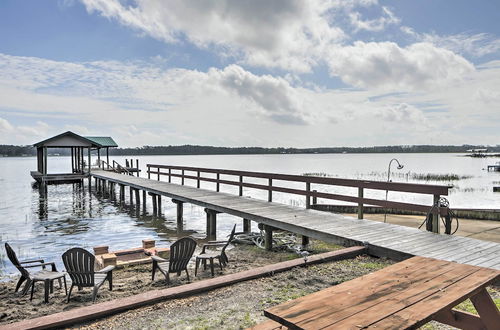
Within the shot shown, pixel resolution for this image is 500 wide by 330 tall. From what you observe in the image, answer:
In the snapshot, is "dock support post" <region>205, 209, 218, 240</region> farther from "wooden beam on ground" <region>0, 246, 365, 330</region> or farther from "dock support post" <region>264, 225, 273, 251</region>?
"wooden beam on ground" <region>0, 246, 365, 330</region>

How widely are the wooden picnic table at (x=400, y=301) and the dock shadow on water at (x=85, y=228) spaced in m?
8.56

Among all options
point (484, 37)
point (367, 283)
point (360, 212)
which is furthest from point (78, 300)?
point (484, 37)

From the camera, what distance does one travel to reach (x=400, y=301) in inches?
90.8

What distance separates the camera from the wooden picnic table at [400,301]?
202 cm

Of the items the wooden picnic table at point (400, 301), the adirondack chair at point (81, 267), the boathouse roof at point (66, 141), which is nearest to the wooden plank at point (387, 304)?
the wooden picnic table at point (400, 301)

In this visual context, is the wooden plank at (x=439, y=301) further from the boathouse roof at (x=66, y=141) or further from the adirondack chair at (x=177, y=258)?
the boathouse roof at (x=66, y=141)

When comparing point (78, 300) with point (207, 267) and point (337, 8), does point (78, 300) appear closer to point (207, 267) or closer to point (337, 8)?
point (207, 267)

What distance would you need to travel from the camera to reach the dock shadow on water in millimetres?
10994

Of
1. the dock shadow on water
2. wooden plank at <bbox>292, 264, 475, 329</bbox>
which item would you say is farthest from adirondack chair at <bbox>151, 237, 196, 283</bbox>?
wooden plank at <bbox>292, 264, 475, 329</bbox>

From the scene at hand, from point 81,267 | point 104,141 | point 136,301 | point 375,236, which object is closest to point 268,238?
point 375,236

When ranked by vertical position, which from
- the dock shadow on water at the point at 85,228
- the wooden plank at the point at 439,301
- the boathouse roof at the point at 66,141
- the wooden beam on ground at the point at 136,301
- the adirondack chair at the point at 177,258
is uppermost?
the boathouse roof at the point at 66,141

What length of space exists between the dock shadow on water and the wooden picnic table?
337 inches

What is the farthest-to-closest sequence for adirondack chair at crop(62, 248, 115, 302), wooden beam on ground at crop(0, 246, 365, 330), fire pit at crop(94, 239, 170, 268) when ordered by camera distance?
fire pit at crop(94, 239, 170, 268), adirondack chair at crop(62, 248, 115, 302), wooden beam on ground at crop(0, 246, 365, 330)

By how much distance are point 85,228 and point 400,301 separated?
14.2 meters
